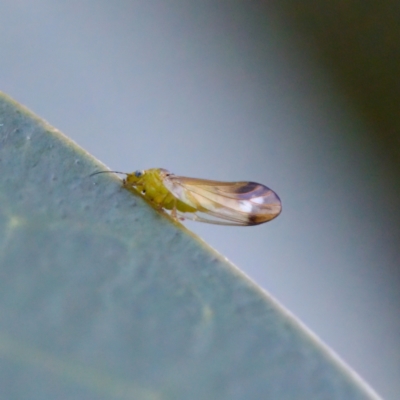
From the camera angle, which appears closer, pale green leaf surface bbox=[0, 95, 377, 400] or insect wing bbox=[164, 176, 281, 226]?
pale green leaf surface bbox=[0, 95, 377, 400]

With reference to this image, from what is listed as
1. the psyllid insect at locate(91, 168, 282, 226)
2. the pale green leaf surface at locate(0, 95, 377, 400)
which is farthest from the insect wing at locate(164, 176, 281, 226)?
the pale green leaf surface at locate(0, 95, 377, 400)

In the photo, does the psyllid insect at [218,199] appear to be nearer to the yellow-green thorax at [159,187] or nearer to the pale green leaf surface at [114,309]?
the yellow-green thorax at [159,187]

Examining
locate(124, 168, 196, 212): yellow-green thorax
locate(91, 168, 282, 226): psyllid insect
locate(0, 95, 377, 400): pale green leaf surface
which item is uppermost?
locate(91, 168, 282, 226): psyllid insect

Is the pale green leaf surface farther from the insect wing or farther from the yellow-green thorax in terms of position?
the insect wing

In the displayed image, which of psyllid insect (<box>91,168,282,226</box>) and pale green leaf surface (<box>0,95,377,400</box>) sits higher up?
psyllid insect (<box>91,168,282,226</box>)

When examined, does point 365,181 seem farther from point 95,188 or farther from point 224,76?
point 95,188

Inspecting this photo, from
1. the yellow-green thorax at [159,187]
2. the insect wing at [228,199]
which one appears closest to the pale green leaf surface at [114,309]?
Answer: the yellow-green thorax at [159,187]

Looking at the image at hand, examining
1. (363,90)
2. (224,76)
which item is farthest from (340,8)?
(224,76)
